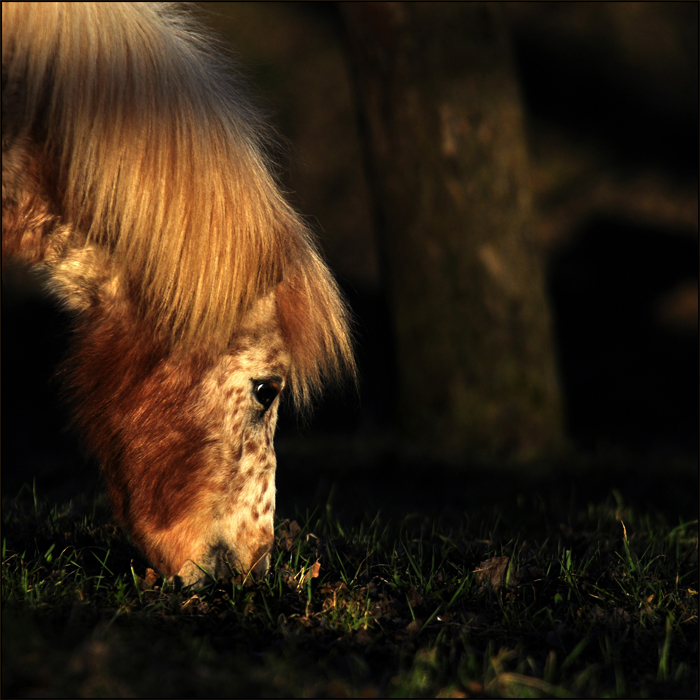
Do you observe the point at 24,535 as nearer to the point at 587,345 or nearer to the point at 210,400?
the point at 210,400

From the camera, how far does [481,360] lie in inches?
218

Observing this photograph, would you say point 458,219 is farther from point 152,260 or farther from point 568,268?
point 568,268

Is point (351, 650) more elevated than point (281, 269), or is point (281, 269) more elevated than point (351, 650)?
point (281, 269)

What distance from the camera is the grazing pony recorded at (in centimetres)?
261

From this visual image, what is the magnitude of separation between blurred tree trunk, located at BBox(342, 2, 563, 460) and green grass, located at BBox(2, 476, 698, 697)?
226 cm

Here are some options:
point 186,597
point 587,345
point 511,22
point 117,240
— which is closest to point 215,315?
point 117,240

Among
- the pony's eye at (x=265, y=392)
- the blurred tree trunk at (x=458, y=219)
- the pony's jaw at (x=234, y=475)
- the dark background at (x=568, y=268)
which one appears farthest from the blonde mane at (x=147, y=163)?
the blurred tree trunk at (x=458, y=219)

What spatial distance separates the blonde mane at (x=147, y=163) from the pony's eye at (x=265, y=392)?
0.70ft

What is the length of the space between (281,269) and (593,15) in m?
11.6

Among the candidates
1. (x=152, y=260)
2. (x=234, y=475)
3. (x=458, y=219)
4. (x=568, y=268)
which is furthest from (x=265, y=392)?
(x=568, y=268)

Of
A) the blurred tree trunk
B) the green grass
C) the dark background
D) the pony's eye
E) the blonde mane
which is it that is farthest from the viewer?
the blurred tree trunk

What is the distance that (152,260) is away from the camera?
2637 mm

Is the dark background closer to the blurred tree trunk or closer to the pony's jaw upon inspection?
the blurred tree trunk

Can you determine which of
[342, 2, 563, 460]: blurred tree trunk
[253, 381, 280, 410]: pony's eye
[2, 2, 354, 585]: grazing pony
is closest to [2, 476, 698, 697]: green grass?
[2, 2, 354, 585]: grazing pony
